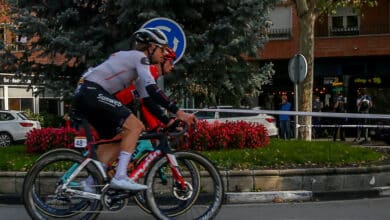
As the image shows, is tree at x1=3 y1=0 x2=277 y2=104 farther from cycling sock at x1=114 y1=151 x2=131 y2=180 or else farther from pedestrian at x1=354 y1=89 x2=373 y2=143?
pedestrian at x1=354 y1=89 x2=373 y2=143

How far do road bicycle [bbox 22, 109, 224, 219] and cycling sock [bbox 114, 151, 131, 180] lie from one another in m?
0.13

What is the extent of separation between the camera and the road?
758 cm

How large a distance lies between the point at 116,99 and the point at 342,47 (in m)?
25.5

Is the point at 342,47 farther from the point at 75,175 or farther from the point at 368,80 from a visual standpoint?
the point at 75,175

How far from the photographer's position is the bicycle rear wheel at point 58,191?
6285mm

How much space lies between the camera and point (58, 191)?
6.30m

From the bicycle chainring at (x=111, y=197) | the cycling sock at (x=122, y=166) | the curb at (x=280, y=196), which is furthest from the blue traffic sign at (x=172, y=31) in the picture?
the bicycle chainring at (x=111, y=197)

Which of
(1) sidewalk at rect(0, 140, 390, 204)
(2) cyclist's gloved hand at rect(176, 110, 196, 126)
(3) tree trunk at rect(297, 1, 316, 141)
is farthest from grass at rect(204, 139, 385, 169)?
(3) tree trunk at rect(297, 1, 316, 141)

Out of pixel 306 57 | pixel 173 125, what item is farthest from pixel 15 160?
pixel 306 57

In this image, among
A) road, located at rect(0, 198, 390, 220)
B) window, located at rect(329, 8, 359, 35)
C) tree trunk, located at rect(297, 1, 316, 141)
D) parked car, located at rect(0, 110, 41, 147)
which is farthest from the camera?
window, located at rect(329, 8, 359, 35)

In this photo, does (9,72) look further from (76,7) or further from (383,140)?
(383,140)

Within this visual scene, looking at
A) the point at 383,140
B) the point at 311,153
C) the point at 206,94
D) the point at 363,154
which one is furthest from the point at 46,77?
the point at 383,140

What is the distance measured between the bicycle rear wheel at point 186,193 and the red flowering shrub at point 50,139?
5334mm

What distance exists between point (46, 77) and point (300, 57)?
6720 mm
